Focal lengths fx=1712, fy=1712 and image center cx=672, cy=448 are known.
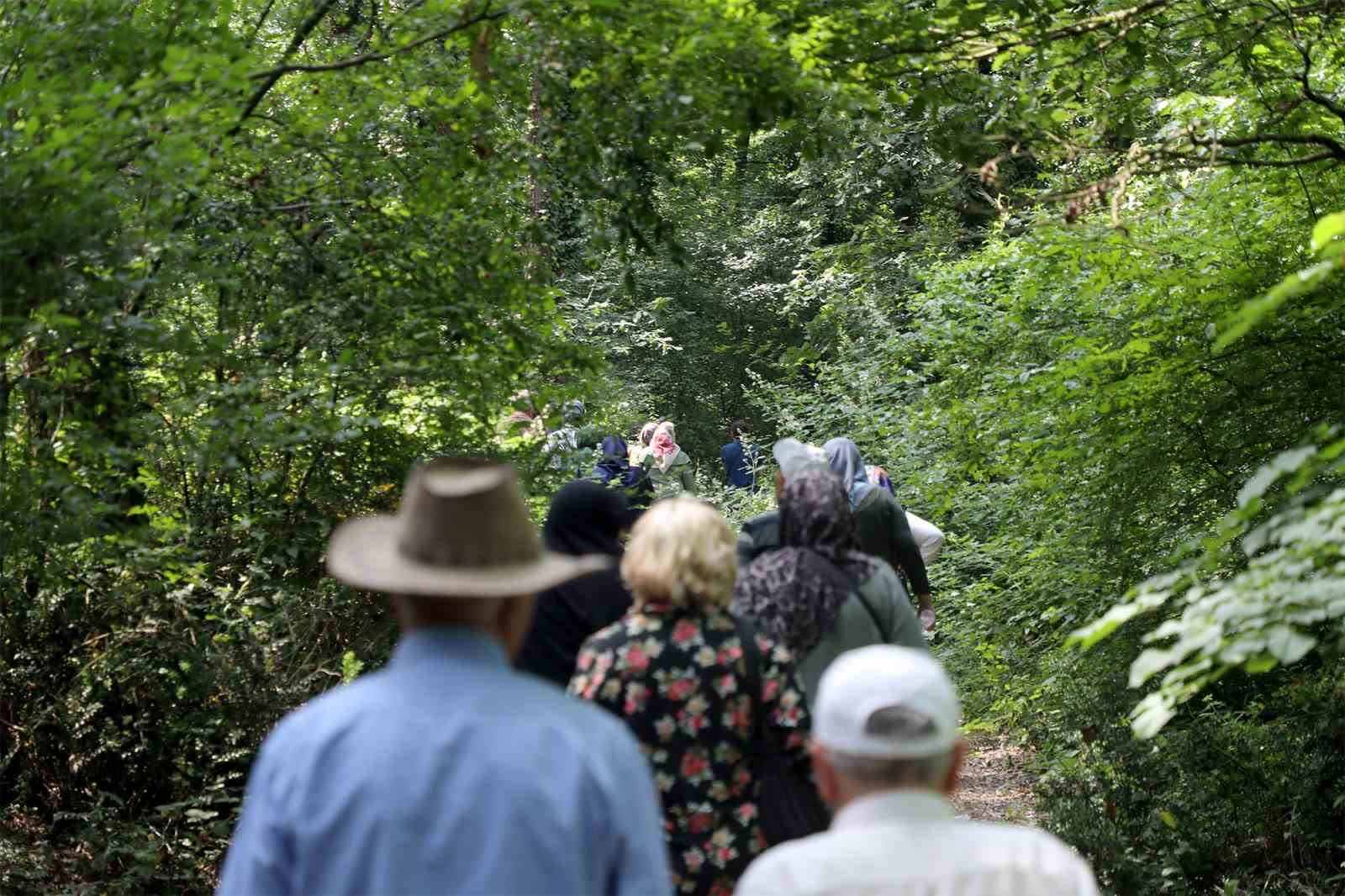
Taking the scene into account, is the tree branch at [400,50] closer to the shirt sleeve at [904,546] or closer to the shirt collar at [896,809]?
the shirt sleeve at [904,546]

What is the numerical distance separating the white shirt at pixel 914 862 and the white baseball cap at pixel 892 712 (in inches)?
3.2

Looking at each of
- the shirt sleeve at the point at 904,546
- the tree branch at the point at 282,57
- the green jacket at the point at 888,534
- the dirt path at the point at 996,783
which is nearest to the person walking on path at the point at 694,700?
the tree branch at the point at 282,57

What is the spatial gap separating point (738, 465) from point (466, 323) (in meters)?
13.6

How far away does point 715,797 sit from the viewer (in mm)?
4820

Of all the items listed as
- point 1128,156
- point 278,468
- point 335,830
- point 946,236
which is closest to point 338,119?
point 278,468

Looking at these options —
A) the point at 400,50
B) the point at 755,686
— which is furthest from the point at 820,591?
the point at 400,50

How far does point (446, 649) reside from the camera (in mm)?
2912

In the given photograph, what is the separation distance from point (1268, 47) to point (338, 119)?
5144mm

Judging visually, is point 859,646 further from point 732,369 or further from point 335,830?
point 732,369

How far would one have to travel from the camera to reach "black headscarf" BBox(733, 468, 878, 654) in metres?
5.94

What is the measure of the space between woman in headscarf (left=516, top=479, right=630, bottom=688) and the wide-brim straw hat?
9.04 feet

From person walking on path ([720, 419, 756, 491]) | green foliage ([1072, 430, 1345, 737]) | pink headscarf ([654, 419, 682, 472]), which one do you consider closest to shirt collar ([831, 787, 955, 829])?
green foliage ([1072, 430, 1345, 737])

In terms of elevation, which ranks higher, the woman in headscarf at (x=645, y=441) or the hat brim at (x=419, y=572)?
the hat brim at (x=419, y=572)

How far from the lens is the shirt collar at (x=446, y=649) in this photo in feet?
9.52
